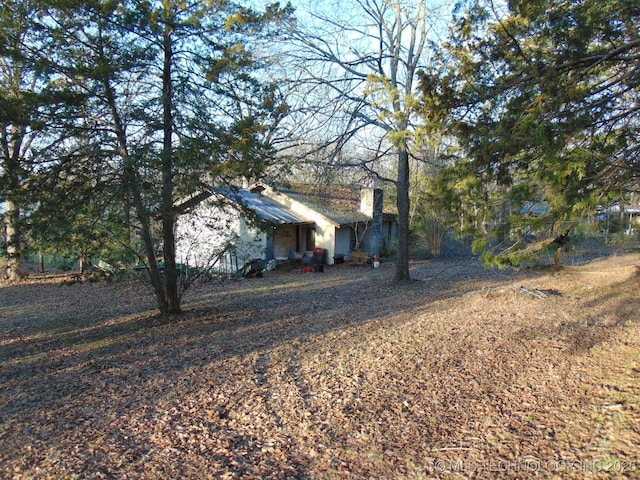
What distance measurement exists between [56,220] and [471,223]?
626 centimetres

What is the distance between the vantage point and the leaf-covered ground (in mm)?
3512

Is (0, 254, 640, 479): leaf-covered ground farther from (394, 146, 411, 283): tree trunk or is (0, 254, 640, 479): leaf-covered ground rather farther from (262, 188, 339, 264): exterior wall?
(262, 188, 339, 264): exterior wall

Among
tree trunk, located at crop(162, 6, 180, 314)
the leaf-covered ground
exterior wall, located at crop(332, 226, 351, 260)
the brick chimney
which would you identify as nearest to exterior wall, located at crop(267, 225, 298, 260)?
exterior wall, located at crop(332, 226, 351, 260)

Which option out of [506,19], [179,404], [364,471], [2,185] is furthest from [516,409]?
[2,185]

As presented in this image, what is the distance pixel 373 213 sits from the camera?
24.3m

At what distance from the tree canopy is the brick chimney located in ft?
58.2

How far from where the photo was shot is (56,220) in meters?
6.55

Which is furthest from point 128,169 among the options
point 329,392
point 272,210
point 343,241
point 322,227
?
point 343,241

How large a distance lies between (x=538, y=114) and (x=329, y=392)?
4080 millimetres

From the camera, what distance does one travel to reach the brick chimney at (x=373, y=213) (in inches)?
953

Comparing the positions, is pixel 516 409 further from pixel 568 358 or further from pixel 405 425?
pixel 568 358

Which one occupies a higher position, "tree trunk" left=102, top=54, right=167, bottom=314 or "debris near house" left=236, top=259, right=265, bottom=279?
"tree trunk" left=102, top=54, right=167, bottom=314

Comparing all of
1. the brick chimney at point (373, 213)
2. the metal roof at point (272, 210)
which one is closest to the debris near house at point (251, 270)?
the metal roof at point (272, 210)

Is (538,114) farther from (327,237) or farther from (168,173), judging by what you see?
(327,237)
